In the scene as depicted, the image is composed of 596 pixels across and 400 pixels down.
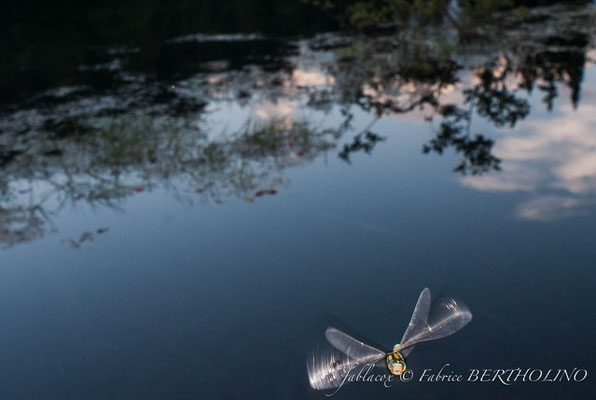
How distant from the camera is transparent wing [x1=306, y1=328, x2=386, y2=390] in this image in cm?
251

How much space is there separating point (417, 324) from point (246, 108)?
4359 millimetres

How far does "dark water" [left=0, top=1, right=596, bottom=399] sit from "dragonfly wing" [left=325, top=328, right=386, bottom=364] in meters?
0.09

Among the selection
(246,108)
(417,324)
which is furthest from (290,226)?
(246,108)

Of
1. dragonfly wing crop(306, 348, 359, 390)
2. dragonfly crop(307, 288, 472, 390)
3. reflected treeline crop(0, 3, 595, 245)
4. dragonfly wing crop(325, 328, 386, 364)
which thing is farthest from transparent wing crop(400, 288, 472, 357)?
reflected treeline crop(0, 3, 595, 245)

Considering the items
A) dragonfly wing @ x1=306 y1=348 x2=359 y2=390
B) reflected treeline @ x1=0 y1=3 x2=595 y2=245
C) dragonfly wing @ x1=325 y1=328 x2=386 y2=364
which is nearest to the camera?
dragonfly wing @ x1=306 y1=348 x2=359 y2=390

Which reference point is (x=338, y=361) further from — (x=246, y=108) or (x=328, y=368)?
(x=246, y=108)

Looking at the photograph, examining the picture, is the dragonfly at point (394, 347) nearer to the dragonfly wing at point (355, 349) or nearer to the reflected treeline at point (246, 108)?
the dragonfly wing at point (355, 349)

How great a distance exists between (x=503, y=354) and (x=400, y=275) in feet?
2.74

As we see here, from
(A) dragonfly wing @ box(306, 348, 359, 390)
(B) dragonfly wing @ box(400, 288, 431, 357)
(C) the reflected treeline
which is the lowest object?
(A) dragonfly wing @ box(306, 348, 359, 390)

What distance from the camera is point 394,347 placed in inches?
105

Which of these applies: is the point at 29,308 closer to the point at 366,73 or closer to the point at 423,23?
the point at 366,73

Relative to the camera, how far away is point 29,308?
3.25m

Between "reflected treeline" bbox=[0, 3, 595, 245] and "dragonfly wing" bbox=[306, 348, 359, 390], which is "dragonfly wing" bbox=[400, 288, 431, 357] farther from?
"reflected treeline" bbox=[0, 3, 595, 245]

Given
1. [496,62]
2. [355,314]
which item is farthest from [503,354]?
[496,62]
